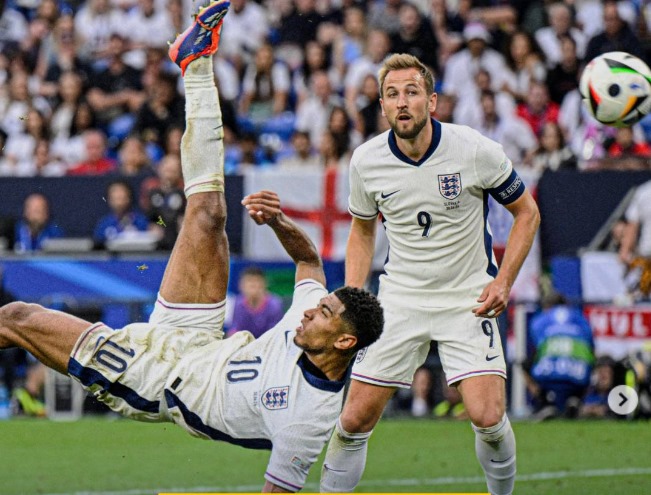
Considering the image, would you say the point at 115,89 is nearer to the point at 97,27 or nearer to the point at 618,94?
the point at 97,27

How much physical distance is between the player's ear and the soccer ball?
3.84m

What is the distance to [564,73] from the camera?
16.6 metres

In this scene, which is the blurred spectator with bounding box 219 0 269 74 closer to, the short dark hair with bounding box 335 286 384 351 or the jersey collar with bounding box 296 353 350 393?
the short dark hair with bounding box 335 286 384 351

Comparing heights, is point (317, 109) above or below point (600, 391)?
above

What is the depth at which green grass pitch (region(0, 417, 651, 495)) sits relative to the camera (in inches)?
379

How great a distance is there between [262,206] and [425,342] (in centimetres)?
139

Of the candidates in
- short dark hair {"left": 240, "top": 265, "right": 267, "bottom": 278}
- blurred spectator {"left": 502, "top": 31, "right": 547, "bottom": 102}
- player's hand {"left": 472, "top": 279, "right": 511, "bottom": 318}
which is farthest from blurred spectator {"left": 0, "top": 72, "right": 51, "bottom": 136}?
player's hand {"left": 472, "top": 279, "right": 511, "bottom": 318}

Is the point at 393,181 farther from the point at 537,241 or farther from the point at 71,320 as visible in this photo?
the point at 537,241

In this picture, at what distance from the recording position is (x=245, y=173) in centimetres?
1475

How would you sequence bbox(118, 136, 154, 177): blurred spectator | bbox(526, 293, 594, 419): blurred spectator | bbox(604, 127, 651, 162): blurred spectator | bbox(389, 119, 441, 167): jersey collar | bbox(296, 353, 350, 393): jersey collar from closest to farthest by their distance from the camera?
bbox(296, 353, 350, 393): jersey collar, bbox(389, 119, 441, 167): jersey collar, bbox(526, 293, 594, 419): blurred spectator, bbox(604, 127, 651, 162): blurred spectator, bbox(118, 136, 154, 177): blurred spectator

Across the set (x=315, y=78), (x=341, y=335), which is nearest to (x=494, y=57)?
(x=315, y=78)

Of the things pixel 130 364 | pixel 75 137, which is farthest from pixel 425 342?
pixel 75 137

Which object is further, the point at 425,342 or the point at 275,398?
the point at 425,342

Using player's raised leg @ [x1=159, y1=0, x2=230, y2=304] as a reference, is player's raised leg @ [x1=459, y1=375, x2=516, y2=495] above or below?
below
